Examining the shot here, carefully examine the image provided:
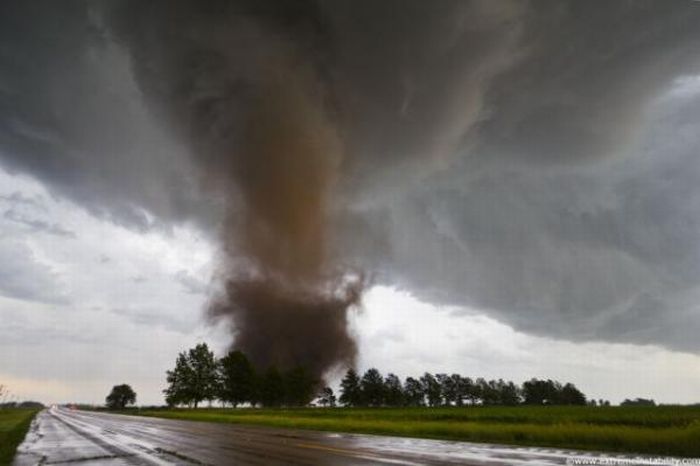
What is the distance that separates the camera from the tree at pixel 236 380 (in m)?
129

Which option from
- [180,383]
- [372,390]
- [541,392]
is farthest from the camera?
[541,392]

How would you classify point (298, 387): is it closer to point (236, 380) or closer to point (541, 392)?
point (236, 380)

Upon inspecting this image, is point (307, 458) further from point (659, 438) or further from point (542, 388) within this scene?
point (542, 388)

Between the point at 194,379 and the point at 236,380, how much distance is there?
10.1m

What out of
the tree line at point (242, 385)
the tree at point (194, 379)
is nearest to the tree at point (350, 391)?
the tree line at point (242, 385)

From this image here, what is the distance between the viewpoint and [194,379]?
12444cm

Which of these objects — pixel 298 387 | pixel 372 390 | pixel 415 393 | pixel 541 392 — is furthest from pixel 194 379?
pixel 541 392

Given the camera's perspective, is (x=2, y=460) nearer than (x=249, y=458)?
No

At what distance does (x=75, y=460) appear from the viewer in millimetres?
19938

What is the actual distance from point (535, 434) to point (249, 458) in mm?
17933

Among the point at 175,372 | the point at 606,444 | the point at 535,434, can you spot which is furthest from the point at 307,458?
the point at 175,372

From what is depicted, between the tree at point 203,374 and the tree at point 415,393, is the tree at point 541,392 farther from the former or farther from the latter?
the tree at point 203,374

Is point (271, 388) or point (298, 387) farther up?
point (298, 387)

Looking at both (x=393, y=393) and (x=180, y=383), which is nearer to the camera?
(x=180, y=383)
